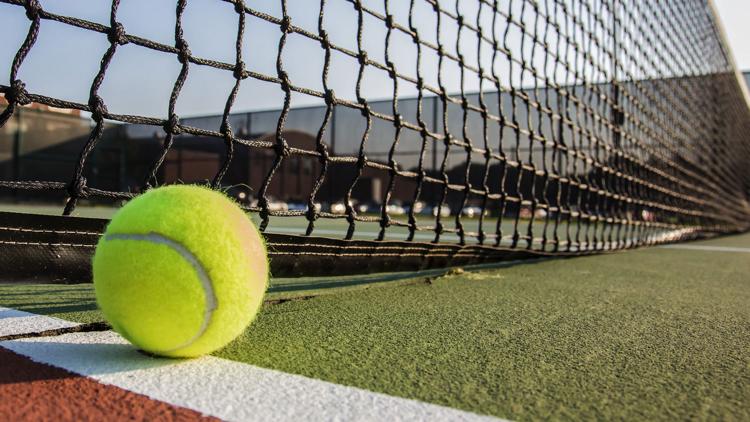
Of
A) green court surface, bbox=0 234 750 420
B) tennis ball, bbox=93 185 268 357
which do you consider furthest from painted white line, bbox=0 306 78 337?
tennis ball, bbox=93 185 268 357

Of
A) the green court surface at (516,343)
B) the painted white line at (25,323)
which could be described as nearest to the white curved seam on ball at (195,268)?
the green court surface at (516,343)

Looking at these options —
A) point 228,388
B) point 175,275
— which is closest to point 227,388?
point 228,388

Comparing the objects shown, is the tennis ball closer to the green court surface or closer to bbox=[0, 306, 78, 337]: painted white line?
the green court surface

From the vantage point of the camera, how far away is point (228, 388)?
2.48ft

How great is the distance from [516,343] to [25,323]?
0.91m

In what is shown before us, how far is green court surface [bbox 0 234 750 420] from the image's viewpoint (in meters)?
0.76

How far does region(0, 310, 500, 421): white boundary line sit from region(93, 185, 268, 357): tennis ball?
4 cm

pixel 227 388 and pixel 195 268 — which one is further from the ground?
pixel 195 268

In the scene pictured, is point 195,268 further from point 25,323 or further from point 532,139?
point 532,139

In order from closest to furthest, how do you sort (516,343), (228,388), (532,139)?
(228,388), (516,343), (532,139)

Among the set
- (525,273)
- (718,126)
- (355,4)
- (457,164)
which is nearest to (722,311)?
(525,273)

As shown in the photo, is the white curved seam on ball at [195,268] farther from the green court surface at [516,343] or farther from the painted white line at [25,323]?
the painted white line at [25,323]

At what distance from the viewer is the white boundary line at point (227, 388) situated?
2.22ft

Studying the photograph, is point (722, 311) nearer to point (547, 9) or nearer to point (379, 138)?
point (547, 9)
